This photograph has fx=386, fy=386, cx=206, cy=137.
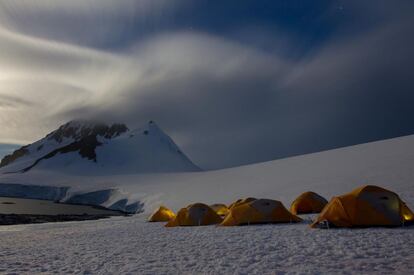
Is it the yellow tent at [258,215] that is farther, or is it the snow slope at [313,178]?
the snow slope at [313,178]

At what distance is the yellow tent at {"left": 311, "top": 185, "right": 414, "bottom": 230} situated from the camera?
14719 millimetres

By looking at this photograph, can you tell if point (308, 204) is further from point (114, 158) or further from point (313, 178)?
point (114, 158)

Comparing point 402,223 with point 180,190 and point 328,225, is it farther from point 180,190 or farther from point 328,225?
point 180,190

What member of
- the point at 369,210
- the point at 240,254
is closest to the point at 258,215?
the point at 369,210

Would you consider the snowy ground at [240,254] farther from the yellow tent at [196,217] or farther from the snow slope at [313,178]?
the snow slope at [313,178]

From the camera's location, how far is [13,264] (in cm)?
1141

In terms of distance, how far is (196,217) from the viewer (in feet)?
71.2

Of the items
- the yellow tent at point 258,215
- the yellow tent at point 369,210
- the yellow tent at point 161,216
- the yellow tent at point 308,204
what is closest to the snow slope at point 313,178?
the yellow tent at point 308,204

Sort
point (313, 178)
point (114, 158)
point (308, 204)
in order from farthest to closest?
point (114, 158) < point (313, 178) < point (308, 204)

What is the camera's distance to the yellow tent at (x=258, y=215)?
19031 mm

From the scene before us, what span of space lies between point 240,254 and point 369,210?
6.70 m

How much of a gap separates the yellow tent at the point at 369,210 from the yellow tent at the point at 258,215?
405 centimetres

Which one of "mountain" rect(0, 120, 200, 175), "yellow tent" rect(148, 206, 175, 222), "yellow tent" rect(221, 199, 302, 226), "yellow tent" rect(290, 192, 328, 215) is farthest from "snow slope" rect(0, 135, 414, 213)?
"mountain" rect(0, 120, 200, 175)

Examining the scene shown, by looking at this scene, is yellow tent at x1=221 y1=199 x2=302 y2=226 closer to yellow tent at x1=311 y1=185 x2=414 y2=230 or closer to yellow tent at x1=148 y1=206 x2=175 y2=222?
yellow tent at x1=311 y1=185 x2=414 y2=230
